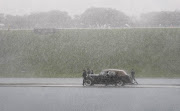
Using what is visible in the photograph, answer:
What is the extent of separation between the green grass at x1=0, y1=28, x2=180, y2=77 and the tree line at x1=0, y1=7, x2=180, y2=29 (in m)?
24.7

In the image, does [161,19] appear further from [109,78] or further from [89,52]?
[109,78]

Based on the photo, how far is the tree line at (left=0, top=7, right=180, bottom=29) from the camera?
77.4 meters

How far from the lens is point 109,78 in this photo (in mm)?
24953

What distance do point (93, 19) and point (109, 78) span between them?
60.8 m

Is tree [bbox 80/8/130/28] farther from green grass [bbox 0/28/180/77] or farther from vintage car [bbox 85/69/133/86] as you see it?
vintage car [bbox 85/69/133/86]

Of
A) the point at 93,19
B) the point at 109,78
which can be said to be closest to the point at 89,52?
the point at 109,78

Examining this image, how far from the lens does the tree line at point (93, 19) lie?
77.4 meters

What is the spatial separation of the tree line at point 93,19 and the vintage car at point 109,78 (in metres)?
50.6

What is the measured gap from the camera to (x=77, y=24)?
88812mm

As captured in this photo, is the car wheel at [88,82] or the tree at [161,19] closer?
the car wheel at [88,82]

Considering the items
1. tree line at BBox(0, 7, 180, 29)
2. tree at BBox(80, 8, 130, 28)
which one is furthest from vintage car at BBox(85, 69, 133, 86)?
tree at BBox(80, 8, 130, 28)

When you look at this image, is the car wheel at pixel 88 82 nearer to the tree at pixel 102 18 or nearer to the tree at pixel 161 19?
the tree at pixel 161 19

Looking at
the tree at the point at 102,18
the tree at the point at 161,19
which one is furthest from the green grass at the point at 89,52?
the tree at the point at 102,18

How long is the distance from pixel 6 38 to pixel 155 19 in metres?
38.1
